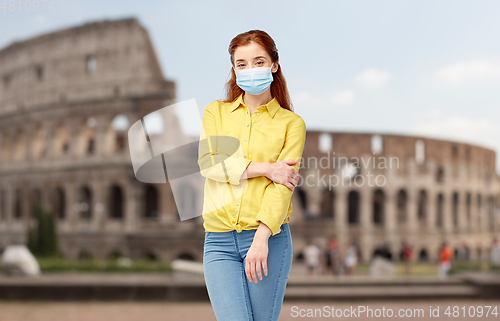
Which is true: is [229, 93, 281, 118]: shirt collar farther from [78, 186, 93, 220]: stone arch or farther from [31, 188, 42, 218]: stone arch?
[31, 188, 42, 218]: stone arch

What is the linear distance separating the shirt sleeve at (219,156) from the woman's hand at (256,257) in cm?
24

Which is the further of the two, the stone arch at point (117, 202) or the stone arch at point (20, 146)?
the stone arch at point (20, 146)

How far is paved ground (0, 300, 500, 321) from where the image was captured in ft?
24.3

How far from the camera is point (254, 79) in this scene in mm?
1804

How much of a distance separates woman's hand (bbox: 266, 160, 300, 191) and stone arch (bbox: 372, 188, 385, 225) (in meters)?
26.1

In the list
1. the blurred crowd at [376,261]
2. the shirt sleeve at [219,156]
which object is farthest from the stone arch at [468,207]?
the shirt sleeve at [219,156]

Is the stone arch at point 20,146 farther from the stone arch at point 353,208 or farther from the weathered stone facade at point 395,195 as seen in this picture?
the stone arch at point 353,208

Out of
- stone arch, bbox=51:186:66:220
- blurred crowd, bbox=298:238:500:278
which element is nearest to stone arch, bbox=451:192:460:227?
blurred crowd, bbox=298:238:500:278

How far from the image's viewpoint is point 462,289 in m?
8.87

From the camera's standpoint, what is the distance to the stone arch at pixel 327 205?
27438 mm

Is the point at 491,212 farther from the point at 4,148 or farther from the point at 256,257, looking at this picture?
the point at 256,257

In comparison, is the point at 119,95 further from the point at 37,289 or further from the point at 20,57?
the point at 37,289

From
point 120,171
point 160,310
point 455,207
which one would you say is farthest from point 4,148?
point 455,207

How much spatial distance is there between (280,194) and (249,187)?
13 centimetres
